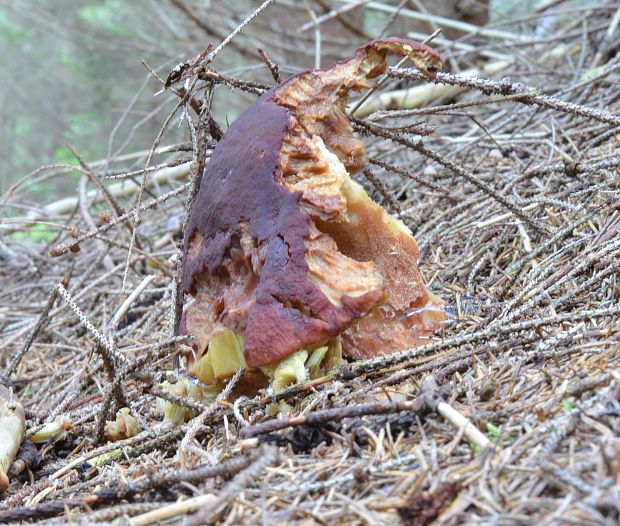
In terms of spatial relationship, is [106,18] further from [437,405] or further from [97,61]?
[437,405]

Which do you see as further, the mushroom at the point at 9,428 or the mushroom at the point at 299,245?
the mushroom at the point at 9,428

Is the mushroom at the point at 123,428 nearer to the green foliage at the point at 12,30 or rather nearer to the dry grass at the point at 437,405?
the dry grass at the point at 437,405

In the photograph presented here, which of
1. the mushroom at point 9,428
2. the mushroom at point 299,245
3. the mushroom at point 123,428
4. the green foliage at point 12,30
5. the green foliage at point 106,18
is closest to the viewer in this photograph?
the mushroom at point 299,245

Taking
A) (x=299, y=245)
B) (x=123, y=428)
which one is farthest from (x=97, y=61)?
(x=299, y=245)

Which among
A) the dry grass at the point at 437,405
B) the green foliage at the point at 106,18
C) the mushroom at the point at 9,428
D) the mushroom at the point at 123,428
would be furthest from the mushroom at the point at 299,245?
the green foliage at the point at 106,18

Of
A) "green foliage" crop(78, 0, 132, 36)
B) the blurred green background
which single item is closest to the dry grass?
the blurred green background

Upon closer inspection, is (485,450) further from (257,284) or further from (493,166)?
(493,166)
